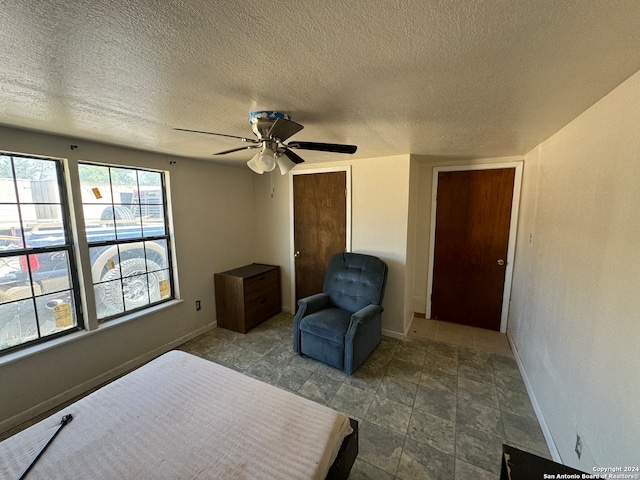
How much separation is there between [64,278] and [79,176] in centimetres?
90

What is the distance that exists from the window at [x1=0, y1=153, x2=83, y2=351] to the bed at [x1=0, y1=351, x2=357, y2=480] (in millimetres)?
1144

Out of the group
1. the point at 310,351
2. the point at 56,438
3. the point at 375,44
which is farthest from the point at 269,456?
the point at 375,44

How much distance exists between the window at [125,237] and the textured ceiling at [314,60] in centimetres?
75

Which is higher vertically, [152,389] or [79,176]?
[79,176]

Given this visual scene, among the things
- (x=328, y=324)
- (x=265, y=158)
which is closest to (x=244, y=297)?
(x=328, y=324)

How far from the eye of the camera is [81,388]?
2.28 m

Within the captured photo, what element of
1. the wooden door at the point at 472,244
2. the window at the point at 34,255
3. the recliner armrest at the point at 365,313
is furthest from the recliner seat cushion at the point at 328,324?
the window at the point at 34,255

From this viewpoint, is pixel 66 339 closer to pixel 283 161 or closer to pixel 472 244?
pixel 283 161

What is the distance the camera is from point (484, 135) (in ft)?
6.93

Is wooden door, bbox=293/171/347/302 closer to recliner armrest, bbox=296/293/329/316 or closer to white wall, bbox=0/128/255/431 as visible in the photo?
recliner armrest, bbox=296/293/329/316

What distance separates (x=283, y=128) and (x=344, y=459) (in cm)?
184

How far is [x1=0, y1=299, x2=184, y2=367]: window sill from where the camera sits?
1.93 metres

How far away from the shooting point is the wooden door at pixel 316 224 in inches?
132

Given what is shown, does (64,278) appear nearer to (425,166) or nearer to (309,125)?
(309,125)
